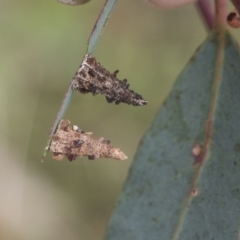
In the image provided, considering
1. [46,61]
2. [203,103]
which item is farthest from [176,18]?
[203,103]

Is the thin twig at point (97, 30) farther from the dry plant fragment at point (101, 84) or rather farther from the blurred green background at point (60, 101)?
the blurred green background at point (60, 101)

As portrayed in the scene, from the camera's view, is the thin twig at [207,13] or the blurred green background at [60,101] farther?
the blurred green background at [60,101]

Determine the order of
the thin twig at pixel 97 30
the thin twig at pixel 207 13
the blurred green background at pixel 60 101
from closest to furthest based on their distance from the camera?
the thin twig at pixel 97 30
the thin twig at pixel 207 13
the blurred green background at pixel 60 101

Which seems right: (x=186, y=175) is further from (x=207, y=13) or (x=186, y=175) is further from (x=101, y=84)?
(x=207, y=13)

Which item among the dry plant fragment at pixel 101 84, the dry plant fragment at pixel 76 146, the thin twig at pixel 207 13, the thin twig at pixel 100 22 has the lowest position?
the dry plant fragment at pixel 76 146

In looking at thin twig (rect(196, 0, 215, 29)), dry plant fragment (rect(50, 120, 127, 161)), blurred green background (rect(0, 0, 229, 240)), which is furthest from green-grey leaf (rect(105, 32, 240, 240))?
blurred green background (rect(0, 0, 229, 240))

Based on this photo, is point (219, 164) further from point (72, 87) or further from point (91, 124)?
point (91, 124)

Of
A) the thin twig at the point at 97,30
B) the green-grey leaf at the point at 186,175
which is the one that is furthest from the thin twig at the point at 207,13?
the thin twig at the point at 97,30
